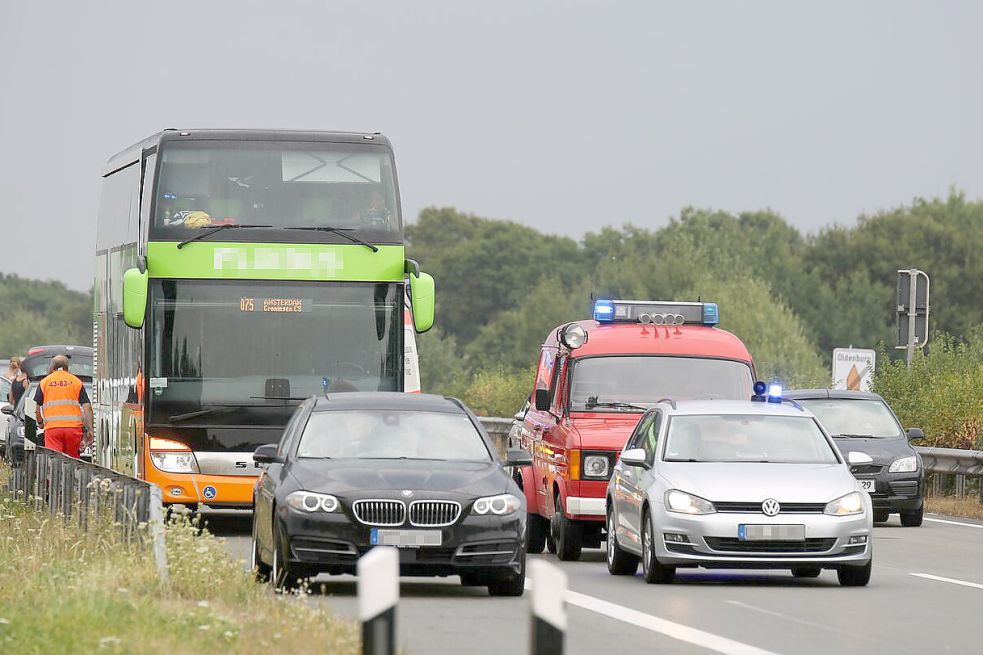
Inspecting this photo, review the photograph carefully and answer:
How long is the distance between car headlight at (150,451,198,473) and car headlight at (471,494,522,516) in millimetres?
7153

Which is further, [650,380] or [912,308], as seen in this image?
[912,308]

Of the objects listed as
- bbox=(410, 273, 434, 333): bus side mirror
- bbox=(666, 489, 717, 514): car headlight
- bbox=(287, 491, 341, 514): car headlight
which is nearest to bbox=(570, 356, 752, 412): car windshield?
bbox=(410, 273, 434, 333): bus side mirror

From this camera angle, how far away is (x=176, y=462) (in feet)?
72.0

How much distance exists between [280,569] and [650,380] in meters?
6.63

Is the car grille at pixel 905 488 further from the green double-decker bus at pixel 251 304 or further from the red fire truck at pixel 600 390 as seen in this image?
the green double-decker bus at pixel 251 304

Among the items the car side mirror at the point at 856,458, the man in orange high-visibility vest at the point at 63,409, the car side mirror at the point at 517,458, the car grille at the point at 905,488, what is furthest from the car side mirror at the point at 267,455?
the car grille at the point at 905,488

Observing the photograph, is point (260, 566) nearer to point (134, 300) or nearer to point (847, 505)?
point (847, 505)

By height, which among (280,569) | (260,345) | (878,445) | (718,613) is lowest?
(718,613)

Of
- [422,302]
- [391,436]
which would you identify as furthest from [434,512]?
[422,302]

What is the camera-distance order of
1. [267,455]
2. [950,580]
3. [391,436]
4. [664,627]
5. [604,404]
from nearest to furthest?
[664,627]
[267,455]
[391,436]
[950,580]
[604,404]

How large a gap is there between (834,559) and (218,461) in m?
7.54

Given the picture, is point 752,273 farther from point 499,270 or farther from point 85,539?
point 85,539

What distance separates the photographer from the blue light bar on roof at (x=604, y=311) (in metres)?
22.0

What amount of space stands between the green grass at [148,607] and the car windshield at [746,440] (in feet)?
13.8
